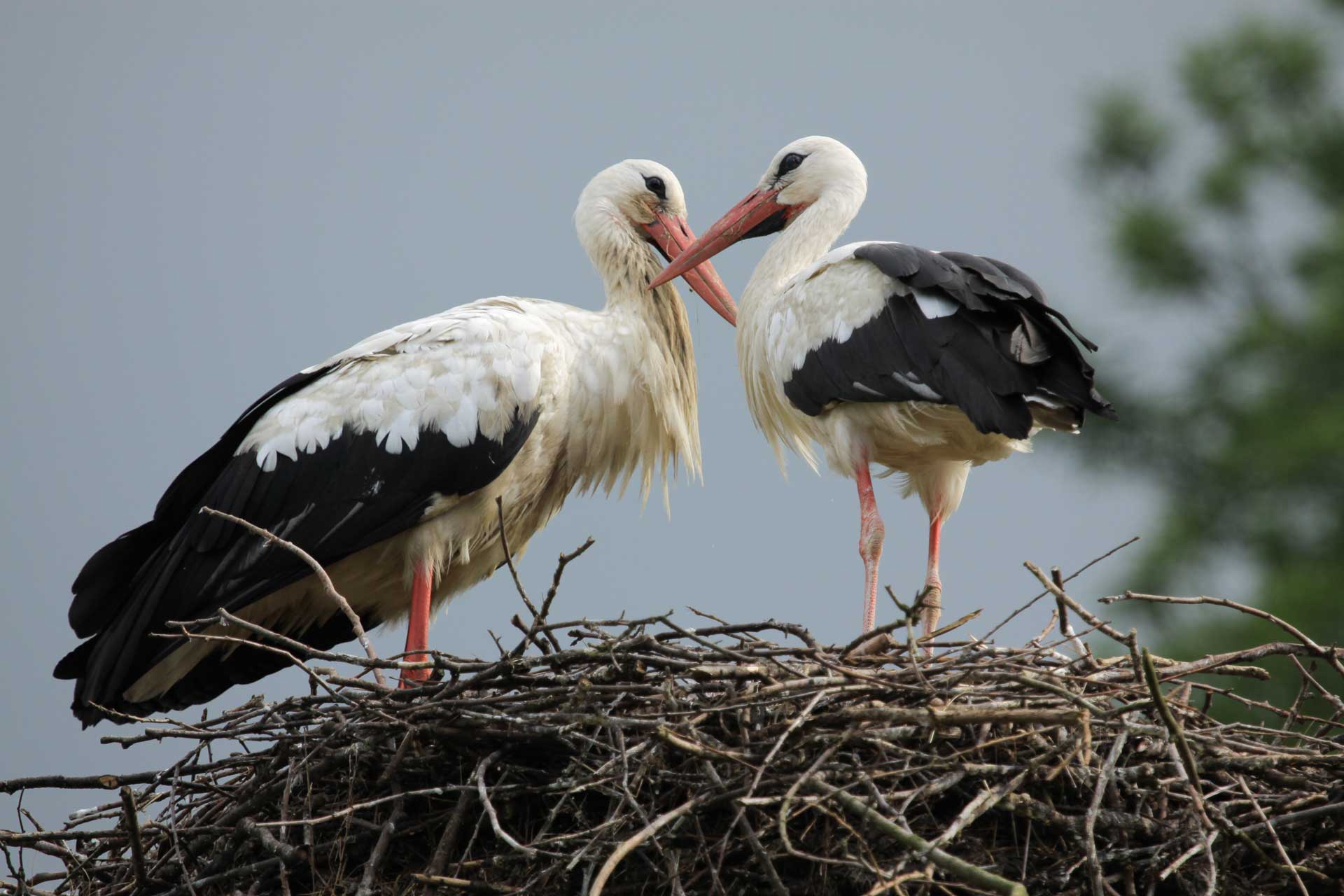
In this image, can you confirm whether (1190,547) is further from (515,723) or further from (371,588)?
(515,723)

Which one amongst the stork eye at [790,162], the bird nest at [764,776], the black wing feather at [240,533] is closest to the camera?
the bird nest at [764,776]

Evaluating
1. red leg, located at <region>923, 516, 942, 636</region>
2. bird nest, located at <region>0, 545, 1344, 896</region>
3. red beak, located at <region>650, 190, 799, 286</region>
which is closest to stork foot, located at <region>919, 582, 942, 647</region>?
red leg, located at <region>923, 516, 942, 636</region>

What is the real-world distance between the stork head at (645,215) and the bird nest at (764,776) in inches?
87.5

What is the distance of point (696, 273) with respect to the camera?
5.81m

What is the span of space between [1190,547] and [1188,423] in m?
1.84

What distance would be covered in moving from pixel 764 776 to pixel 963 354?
5.28 ft

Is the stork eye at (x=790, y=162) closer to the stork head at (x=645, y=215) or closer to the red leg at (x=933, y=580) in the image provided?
the stork head at (x=645, y=215)

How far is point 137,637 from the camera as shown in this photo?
4.82 meters

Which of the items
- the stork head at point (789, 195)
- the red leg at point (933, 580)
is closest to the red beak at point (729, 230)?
the stork head at point (789, 195)

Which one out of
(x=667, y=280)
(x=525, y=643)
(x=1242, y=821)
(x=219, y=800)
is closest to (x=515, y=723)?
(x=525, y=643)

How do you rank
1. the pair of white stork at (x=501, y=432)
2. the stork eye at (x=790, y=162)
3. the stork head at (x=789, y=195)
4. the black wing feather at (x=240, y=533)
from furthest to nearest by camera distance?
1. the stork eye at (x=790, y=162)
2. the stork head at (x=789, y=195)
3. the black wing feather at (x=240, y=533)
4. the pair of white stork at (x=501, y=432)

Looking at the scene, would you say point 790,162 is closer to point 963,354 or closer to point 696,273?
point 696,273

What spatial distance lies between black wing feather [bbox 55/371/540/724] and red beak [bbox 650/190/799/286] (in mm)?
979

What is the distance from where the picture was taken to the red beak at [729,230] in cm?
570
